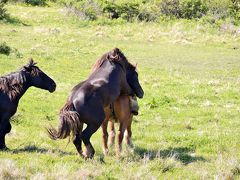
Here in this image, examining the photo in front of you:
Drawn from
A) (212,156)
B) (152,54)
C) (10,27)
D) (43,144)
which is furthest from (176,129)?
(10,27)

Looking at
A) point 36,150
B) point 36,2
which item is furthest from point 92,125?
point 36,2

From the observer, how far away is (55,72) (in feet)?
63.5

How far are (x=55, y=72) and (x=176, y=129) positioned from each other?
9224mm

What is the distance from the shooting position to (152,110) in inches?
536

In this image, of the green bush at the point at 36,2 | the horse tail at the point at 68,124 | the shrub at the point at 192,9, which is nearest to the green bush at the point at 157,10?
the shrub at the point at 192,9

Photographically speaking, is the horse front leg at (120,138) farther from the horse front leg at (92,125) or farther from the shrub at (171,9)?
the shrub at (171,9)

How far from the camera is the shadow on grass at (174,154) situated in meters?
8.25

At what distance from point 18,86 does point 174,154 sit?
9.71ft

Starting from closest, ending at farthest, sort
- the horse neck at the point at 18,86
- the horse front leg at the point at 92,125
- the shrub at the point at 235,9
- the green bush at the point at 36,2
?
the horse front leg at the point at 92,125, the horse neck at the point at 18,86, the shrub at the point at 235,9, the green bush at the point at 36,2

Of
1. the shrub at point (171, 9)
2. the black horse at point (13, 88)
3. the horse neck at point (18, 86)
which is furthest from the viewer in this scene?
the shrub at point (171, 9)

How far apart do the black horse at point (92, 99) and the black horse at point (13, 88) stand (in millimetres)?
985

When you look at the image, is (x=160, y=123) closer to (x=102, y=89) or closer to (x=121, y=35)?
(x=102, y=89)

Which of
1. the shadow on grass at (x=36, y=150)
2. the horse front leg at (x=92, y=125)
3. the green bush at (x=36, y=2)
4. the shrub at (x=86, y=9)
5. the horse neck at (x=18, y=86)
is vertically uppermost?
the horse neck at (x=18, y=86)

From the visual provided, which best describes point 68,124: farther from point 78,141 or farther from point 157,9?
point 157,9
